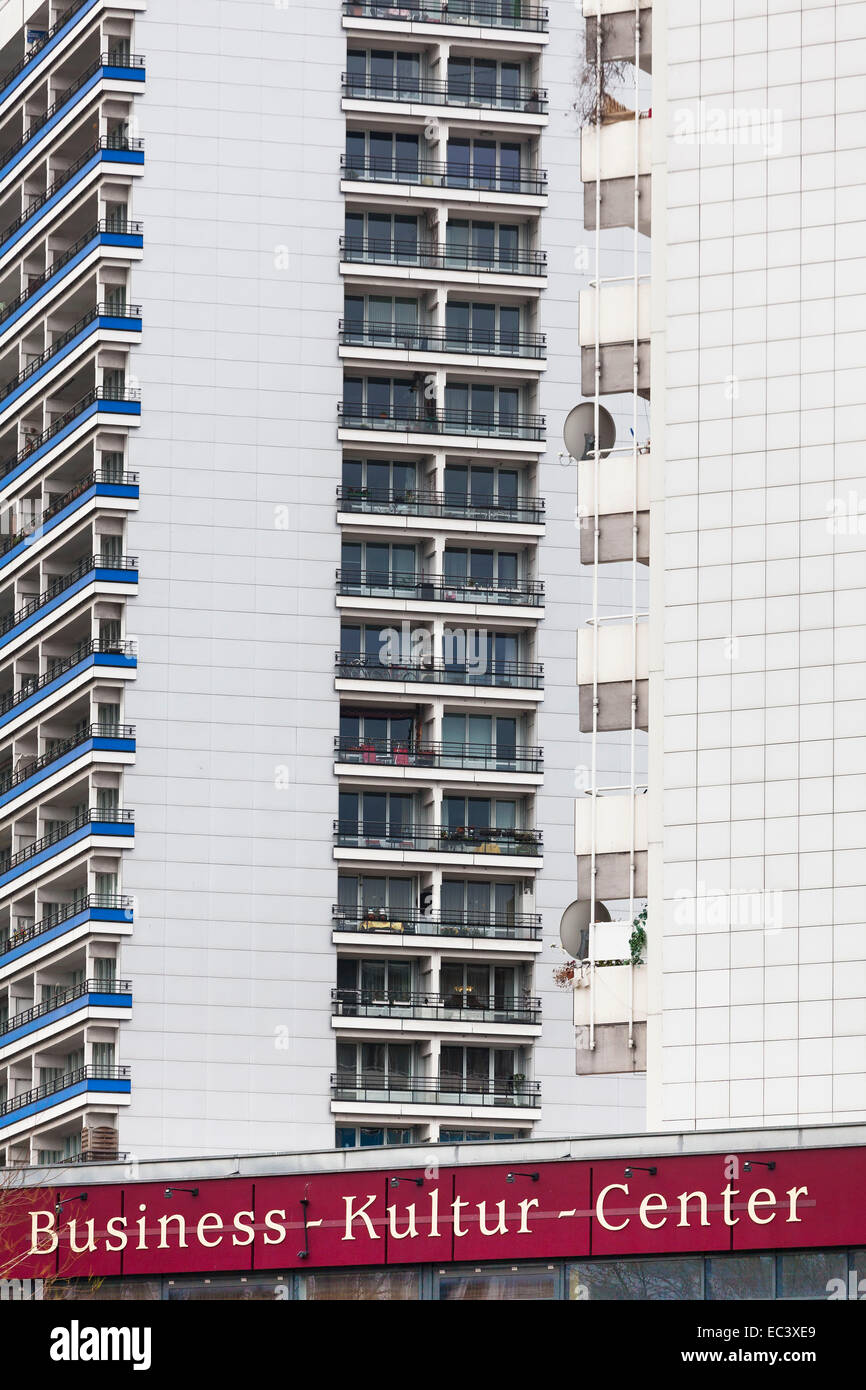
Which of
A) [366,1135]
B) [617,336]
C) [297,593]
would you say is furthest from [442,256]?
[617,336]

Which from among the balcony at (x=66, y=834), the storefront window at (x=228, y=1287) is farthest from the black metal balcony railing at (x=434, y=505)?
the storefront window at (x=228, y=1287)

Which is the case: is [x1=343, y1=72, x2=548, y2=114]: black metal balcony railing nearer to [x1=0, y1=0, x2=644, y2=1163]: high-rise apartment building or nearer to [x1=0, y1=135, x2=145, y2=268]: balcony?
[x1=0, y1=0, x2=644, y2=1163]: high-rise apartment building

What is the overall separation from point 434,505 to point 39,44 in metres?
25.7

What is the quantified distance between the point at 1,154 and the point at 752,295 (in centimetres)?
6542

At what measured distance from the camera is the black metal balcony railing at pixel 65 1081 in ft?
304

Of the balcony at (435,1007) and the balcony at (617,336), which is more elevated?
the balcony at (617,336)

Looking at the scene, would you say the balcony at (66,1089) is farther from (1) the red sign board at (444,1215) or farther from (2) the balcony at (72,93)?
(2) the balcony at (72,93)

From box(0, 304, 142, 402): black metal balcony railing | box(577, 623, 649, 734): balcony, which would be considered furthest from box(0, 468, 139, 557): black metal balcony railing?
box(577, 623, 649, 734): balcony

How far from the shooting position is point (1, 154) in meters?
112

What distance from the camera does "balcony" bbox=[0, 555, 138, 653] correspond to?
97250 mm

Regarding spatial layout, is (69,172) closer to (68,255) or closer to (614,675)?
(68,255)

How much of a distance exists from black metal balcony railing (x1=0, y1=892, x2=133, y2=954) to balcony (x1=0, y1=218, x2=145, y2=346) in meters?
23.8

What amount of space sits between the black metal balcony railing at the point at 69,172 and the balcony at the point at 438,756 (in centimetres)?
2371
